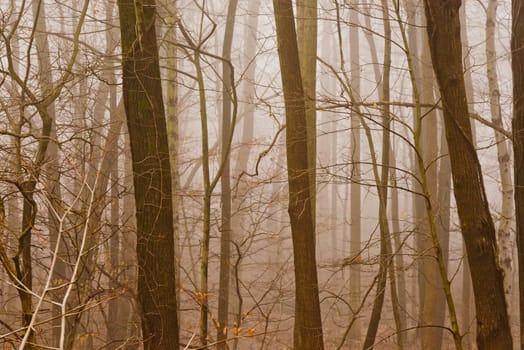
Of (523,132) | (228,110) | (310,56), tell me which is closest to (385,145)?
(310,56)

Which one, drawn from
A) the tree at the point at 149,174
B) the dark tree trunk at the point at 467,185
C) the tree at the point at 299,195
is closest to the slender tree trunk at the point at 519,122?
the dark tree trunk at the point at 467,185

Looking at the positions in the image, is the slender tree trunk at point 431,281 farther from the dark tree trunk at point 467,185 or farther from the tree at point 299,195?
the dark tree trunk at point 467,185

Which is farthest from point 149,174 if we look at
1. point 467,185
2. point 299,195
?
point 467,185

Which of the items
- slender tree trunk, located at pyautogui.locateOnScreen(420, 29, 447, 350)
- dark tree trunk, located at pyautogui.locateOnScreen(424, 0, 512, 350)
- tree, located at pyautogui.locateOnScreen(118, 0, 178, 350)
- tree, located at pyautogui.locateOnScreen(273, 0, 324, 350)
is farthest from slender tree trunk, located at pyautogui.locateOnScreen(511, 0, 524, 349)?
slender tree trunk, located at pyautogui.locateOnScreen(420, 29, 447, 350)

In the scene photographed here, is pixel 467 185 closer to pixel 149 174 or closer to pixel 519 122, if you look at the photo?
pixel 519 122

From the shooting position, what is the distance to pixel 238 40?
29953 millimetres

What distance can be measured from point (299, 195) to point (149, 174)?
1.96 metres

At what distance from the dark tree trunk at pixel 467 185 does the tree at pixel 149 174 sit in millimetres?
2450

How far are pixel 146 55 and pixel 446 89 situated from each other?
2617mm

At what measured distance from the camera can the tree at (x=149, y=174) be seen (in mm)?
5013

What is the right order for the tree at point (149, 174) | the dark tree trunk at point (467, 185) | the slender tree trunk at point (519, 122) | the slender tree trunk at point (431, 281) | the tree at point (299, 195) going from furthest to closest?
1. the slender tree trunk at point (431, 281)
2. the tree at point (299, 195)
3. the slender tree trunk at point (519, 122)
4. the tree at point (149, 174)
5. the dark tree trunk at point (467, 185)

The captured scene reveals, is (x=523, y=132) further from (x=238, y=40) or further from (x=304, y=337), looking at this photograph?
(x=238, y=40)

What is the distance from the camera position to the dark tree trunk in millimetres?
4523

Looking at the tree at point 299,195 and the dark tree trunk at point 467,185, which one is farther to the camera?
the tree at point 299,195
